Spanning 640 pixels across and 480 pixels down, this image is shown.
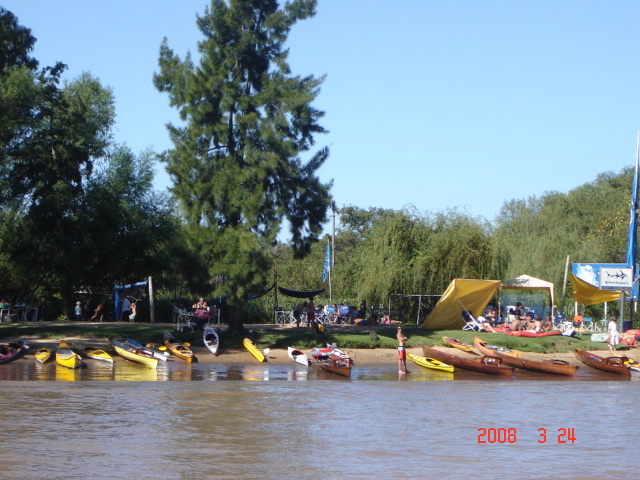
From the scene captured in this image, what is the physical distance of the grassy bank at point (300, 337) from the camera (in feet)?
96.9

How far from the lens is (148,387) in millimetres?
21406

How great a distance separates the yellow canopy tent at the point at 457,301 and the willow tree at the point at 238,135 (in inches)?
368

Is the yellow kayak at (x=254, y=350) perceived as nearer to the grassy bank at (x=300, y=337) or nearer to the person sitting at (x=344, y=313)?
the grassy bank at (x=300, y=337)

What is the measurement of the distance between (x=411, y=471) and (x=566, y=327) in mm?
24741

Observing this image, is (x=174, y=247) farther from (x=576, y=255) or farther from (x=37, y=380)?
(x=576, y=255)

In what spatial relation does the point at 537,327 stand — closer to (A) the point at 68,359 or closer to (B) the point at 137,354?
(B) the point at 137,354

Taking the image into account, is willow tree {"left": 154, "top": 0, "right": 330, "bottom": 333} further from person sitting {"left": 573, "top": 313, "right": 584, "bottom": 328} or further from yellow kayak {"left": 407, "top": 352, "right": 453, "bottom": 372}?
person sitting {"left": 573, "top": 313, "right": 584, "bottom": 328}

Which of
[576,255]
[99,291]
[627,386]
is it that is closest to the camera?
[627,386]

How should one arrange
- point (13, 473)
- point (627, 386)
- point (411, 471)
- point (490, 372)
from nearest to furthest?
point (13, 473) → point (411, 471) → point (627, 386) → point (490, 372)

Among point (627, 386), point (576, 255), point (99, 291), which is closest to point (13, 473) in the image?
point (627, 386)

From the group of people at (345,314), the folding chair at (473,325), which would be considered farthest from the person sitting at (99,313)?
the folding chair at (473,325)

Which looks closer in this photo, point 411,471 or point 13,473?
point 13,473

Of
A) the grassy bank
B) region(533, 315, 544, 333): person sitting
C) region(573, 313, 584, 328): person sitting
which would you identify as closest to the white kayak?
the grassy bank

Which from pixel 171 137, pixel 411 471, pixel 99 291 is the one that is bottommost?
pixel 411 471
